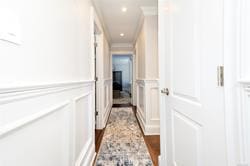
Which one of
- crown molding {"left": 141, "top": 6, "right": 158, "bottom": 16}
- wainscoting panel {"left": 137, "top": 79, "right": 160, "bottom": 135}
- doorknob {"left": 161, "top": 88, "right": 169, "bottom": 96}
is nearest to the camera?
doorknob {"left": 161, "top": 88, "right": 169, "bottom": 96}

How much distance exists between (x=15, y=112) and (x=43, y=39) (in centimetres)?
46

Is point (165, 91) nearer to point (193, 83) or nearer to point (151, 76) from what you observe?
point (193, 83)

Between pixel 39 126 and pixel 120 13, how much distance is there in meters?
2.83

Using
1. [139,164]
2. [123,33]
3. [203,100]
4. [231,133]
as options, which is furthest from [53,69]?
[123,33]

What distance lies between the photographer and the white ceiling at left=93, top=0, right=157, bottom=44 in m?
2.76

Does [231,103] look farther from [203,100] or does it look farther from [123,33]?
[123,33]

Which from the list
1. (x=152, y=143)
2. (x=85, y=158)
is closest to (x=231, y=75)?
(x=85, y=158)

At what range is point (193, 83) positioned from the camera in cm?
103

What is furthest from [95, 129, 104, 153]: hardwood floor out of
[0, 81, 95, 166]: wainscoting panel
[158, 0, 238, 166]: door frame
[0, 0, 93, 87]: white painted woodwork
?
[158, 0, 238, 166]: door frame

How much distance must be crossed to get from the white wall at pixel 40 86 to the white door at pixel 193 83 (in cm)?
86

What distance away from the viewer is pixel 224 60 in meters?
0.73

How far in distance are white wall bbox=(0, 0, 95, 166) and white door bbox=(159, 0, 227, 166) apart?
856 millimetres

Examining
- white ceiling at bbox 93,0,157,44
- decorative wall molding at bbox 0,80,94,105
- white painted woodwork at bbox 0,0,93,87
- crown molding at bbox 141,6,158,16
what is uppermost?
white ceiling at bbox 93,0,157,44

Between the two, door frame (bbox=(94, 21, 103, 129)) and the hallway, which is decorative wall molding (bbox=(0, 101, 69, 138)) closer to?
the hallway
